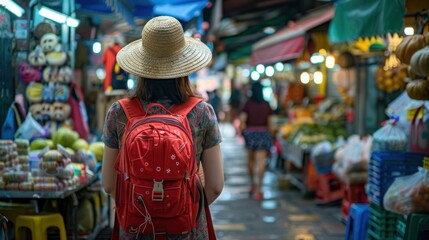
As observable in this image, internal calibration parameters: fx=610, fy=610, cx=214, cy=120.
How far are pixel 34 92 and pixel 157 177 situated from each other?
470cm

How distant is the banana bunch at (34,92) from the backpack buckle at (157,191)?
4691 mm

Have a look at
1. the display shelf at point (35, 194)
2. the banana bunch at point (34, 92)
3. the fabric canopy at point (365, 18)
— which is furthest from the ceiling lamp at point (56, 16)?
the fabric canopy at point (365, 18)

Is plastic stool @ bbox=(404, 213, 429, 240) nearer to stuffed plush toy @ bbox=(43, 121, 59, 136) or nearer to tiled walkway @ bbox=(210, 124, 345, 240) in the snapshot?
tiled walkway @ bbox=(210, 124, 345, 240)

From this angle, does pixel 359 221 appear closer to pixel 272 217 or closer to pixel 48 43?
pixel 272 217

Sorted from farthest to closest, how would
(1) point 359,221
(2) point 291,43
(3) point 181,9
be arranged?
(2) point 291,43 → (3) point 181,9 → (1) point 359,221

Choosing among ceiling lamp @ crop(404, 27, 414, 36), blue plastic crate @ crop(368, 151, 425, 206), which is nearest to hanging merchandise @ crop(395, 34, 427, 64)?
blue plastic crate @ crop(368, 151, 425, 206)

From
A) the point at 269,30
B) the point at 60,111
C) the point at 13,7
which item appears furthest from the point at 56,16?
the point at 269,30

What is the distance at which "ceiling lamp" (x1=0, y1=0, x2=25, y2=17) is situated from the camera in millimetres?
5605

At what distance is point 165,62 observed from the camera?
355 centimetres

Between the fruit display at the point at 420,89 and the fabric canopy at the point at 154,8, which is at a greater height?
the fabric canopy at the point at 154,8

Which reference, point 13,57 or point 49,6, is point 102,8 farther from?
point 13,57

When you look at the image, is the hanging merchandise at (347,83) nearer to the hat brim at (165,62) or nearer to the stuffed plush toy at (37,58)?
the stuffed plush toy at (37,58)

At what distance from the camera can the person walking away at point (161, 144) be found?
10.4ft

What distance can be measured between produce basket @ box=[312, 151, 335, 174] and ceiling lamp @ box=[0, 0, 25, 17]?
5.96 metres
